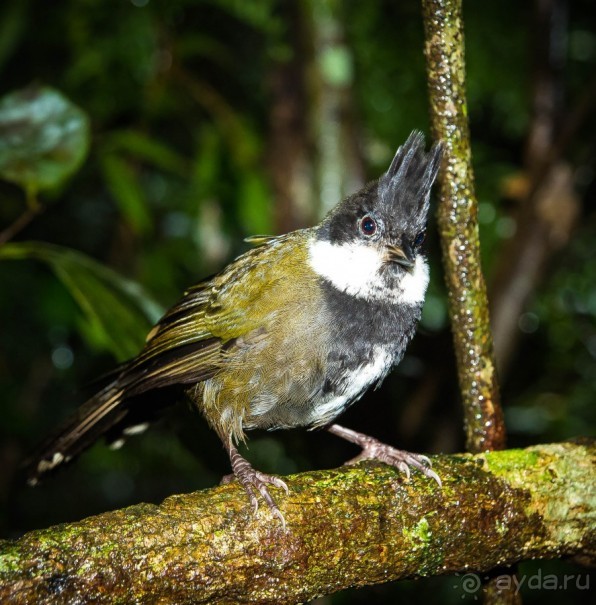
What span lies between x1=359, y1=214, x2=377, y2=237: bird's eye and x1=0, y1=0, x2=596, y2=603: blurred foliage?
1.36m

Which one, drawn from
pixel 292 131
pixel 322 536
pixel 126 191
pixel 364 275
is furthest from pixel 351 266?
pixel 126 191

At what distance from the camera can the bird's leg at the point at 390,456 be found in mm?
2611

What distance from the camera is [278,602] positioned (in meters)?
2.24

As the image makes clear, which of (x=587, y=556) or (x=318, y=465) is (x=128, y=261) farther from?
(x=587, y=556)

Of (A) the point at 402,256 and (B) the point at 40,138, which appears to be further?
(B) the point at 40,138

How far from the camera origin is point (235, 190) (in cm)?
516

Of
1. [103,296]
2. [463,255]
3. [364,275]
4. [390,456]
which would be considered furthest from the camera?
Answer: [364,275]

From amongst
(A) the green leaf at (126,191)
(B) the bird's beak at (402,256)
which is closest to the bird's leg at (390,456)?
(B) the bird's beak at (402,256)

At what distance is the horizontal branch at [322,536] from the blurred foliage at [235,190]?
1.65 metres

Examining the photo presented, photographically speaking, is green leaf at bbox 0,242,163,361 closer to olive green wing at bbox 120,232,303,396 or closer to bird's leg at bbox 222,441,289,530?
olive green wing at bbox 120,232,303,396

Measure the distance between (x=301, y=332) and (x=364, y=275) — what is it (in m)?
0.39

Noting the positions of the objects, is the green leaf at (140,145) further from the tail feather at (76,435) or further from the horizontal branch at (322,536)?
the horizontal branch at (322,536)

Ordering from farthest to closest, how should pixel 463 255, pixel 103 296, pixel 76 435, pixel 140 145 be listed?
pixel 140 145 → pixel 76 435 → pixel 103 296 → pixel 463 255

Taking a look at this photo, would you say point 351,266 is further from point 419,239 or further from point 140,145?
point 140,145
